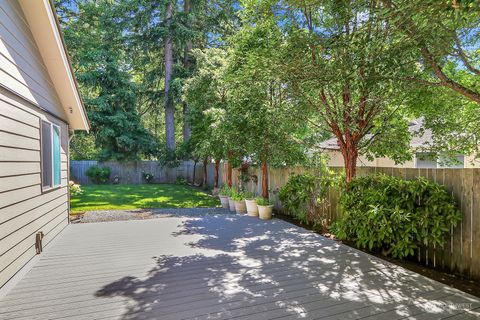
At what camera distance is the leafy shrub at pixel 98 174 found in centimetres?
1648

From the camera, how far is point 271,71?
14.6ft

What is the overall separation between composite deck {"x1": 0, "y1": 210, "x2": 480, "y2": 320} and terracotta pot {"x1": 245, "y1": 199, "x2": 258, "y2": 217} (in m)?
2.24

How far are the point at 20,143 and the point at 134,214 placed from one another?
4.54m

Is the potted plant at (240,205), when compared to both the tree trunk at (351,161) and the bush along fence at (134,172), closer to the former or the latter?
the tree trunk at (351,161)

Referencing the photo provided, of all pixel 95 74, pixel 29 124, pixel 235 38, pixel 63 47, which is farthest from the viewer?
pixel 95 74

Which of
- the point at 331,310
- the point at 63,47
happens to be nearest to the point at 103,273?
the point at 331,310

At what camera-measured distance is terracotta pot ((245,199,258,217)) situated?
759 cm

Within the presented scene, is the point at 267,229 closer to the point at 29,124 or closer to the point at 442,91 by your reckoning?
the point at 442,91

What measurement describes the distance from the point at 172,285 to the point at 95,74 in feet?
53.7

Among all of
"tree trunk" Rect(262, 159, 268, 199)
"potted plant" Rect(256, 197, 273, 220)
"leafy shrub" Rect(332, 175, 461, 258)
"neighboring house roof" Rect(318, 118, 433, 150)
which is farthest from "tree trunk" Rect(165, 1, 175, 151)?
"leafy shrub" Rect(332, 175, 461, 258)

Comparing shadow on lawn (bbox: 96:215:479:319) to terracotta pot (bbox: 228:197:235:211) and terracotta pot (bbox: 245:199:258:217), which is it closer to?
terracotta pot (bbox: 245:199:258:217)

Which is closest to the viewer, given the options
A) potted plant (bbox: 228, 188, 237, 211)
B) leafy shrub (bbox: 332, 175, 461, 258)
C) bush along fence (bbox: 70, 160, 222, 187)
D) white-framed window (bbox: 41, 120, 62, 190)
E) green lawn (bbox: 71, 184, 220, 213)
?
leafy shrub (bbox: 332, 175, 461, 258)

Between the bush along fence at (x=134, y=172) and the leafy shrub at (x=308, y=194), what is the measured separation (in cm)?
945

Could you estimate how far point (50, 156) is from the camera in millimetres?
5480
